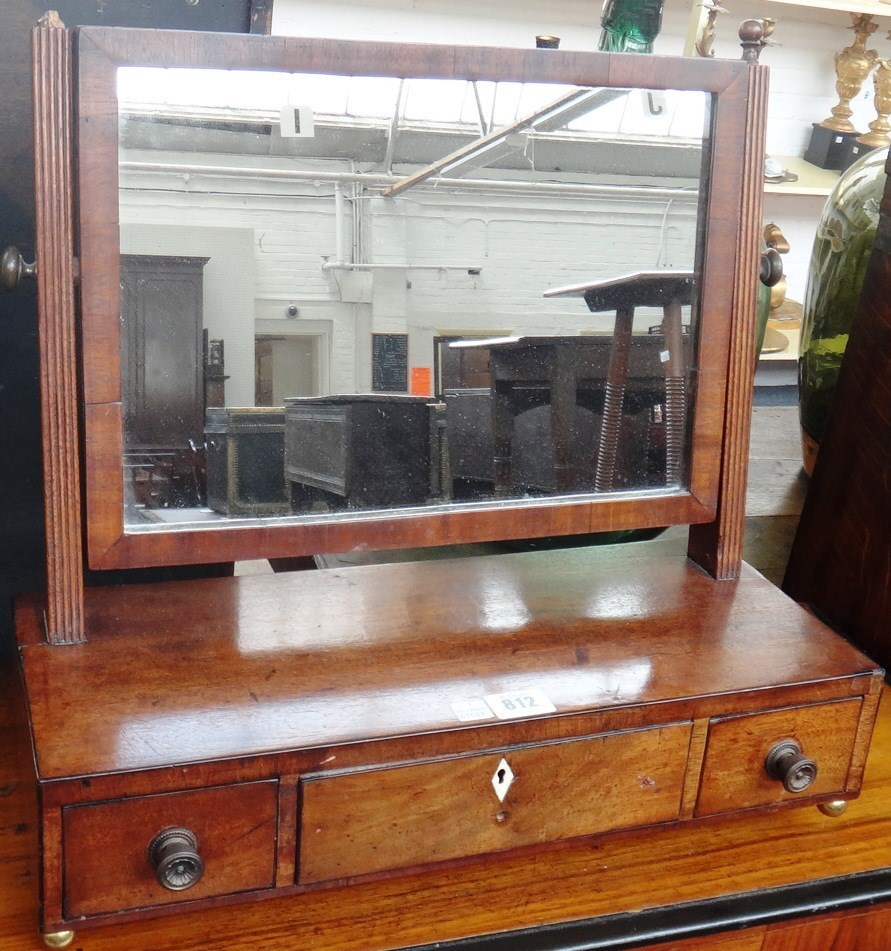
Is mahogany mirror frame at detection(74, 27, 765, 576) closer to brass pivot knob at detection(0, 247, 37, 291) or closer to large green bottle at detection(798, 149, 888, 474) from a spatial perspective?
brass pivot knob at detection(0, 247, 37, 291)

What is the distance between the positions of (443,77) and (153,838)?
57cm

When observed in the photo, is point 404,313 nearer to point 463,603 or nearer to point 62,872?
point 463,603

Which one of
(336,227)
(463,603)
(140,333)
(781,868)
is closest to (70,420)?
(140,333)

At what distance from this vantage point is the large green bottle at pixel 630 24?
89 cm

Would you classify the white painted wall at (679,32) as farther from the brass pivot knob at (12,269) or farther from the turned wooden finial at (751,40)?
the brass pivot knob at (12,269)

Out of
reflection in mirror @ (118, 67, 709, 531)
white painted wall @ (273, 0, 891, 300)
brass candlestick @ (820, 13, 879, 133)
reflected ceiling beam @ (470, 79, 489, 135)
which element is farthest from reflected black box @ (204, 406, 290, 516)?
brass candlestick @ (820, 13, 879, 133)

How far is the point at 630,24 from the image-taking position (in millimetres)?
895

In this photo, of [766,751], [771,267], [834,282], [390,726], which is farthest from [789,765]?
[834,282]

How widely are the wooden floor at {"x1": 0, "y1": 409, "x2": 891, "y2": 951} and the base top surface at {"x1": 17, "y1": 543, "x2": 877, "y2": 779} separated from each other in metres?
0.08

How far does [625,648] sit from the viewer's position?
768 mm

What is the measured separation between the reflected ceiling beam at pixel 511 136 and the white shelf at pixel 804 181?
2398 mm

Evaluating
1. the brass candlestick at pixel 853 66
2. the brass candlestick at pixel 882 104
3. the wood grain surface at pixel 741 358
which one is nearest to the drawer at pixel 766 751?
the wood grain surface at pixel 741 358

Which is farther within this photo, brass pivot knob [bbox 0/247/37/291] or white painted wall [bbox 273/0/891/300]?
white painted wall [bbox 273/0/891/300]

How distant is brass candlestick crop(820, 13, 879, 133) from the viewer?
3184 millimetres
